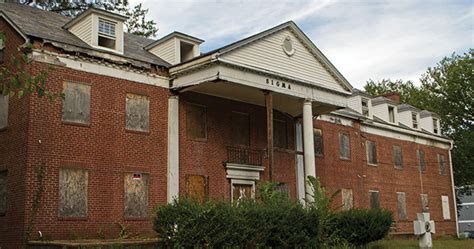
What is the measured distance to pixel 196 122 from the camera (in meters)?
23.6

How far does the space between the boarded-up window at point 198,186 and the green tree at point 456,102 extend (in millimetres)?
29373

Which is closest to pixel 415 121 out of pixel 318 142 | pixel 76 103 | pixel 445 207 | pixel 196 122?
pixel 445 207

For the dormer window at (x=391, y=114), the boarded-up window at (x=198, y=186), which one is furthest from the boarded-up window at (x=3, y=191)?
the dormer window at (x=391, y=114)

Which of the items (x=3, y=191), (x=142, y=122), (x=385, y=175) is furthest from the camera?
(x=385, y=175)

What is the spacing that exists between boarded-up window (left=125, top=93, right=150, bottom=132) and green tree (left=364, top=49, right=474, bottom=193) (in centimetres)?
3210

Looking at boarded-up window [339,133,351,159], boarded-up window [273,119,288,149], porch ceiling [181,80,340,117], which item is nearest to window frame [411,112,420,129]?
boarded-up window [339,133,351,159]

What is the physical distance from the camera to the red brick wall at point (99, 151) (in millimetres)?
18484

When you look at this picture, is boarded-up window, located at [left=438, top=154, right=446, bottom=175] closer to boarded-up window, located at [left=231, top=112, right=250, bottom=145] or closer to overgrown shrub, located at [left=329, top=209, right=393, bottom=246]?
overgrown shrub, located at [left=329, top=209, right=393, bottom=246]

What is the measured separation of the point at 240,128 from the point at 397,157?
49.3 ft

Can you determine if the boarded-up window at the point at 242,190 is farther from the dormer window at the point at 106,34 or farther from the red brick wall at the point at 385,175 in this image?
the dormer window at the point at 106,34

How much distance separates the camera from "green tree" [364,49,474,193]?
46.0 metres

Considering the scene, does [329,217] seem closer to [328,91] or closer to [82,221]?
[328,91]

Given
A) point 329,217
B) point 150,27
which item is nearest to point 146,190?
point 329,217

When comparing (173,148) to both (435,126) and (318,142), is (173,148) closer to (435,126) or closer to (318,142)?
(318,142)
